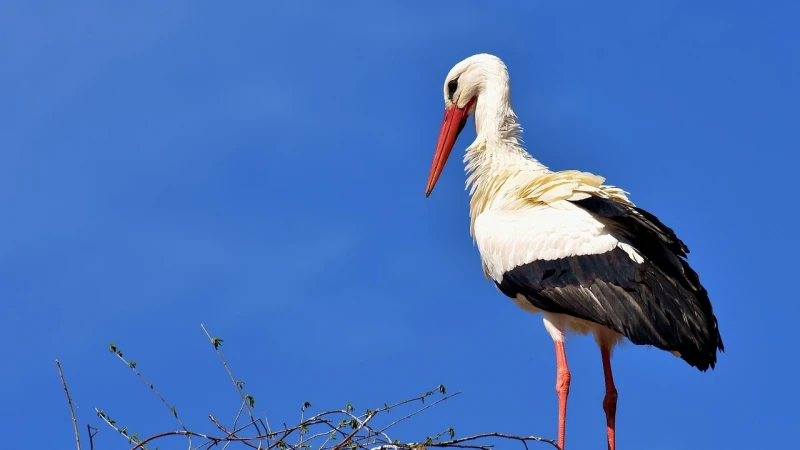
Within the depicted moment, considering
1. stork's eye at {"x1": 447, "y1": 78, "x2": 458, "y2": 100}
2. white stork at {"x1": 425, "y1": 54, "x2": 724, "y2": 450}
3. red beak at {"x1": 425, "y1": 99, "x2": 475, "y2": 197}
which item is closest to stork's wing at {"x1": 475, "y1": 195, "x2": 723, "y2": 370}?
white stork at {"x1": 425, "y1": 54, "x2": 724, "y2": 450}

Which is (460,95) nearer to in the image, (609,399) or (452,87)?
(452,87)

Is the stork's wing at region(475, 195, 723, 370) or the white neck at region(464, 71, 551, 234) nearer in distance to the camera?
the stork's wing at region(475, 195, 723, 370)

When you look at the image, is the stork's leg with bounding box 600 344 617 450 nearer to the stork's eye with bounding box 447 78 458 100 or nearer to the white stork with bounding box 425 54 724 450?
the white stork with bounding box 425 54 724 450

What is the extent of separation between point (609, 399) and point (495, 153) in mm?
1655

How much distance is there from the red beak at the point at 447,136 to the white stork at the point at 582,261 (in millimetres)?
514

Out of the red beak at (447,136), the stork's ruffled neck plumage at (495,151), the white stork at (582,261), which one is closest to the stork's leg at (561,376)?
the white stork at (582,261)

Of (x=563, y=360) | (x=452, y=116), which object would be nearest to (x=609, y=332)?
(x=563, y=360)

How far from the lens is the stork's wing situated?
25.0 feet

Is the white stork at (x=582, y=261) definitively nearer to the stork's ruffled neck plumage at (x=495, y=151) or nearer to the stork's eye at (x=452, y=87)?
the stork's ruffled neck plumage at (x=495, y=151)

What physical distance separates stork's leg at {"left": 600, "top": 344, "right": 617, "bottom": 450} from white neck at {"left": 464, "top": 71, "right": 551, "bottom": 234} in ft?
3.54

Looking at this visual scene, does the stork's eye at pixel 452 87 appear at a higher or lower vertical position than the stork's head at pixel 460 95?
higher

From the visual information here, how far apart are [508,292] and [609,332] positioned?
63 centimetres

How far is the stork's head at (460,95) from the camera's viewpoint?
9.11 m

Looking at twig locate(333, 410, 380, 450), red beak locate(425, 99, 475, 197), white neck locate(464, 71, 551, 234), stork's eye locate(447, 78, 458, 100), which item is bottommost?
twig locate(333, 410, 380, 450)
